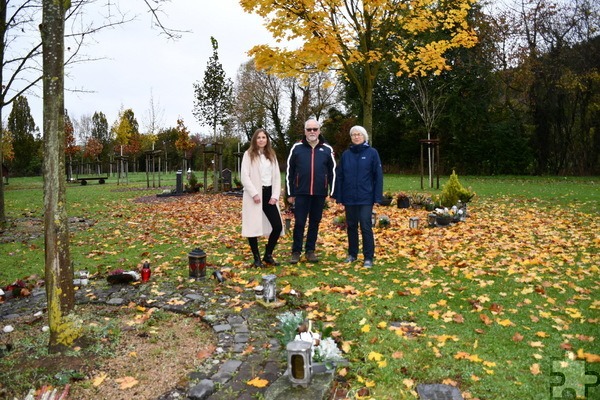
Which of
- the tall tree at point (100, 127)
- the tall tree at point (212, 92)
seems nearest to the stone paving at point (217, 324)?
the tall tree at point (212, 92)

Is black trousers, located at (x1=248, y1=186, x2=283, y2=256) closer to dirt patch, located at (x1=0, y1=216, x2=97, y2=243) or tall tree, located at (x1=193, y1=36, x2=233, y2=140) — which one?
dirt patch, located at (x1=0, y1=216, x2=97, y2=243)

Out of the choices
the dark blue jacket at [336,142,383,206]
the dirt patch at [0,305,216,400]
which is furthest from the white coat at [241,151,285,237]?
the dirt patch at [0,305,216,400]

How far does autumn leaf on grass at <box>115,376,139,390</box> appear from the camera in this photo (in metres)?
3.16

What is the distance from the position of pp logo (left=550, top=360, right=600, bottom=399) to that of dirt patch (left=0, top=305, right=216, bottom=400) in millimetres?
2514

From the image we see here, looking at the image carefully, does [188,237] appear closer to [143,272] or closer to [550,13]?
[143,272]

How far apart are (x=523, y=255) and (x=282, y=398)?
5093mm

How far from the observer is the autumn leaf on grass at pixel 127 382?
3164 mm

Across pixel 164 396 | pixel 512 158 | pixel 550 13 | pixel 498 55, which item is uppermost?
pixel 550 13

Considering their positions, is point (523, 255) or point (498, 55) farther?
point (498, 55)

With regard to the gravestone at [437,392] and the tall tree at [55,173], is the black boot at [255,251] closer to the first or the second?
the tall tree at [55,173]

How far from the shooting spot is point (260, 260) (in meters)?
6.41

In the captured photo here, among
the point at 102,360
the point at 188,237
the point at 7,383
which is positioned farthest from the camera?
the point at 188,237

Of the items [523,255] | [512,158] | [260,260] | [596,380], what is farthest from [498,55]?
[596,380]

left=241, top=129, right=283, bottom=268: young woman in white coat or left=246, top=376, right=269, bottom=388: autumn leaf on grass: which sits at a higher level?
left=241, top=129, right=283, bottom=268: young woman in white coat
